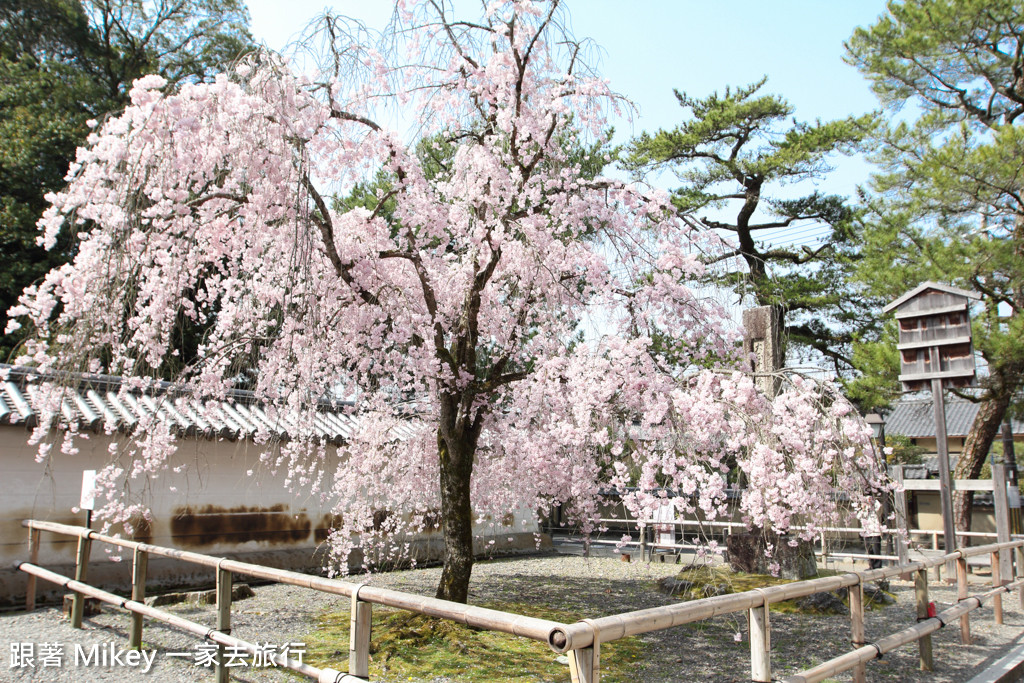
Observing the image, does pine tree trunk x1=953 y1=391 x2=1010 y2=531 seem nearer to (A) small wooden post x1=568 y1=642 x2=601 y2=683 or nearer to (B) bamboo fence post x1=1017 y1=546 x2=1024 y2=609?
(B) bamboo fence post x1=1017 y1=546 x2=1024 y2=609

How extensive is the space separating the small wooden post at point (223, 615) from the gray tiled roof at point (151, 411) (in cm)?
249

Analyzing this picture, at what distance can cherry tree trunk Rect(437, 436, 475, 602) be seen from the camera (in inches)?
259

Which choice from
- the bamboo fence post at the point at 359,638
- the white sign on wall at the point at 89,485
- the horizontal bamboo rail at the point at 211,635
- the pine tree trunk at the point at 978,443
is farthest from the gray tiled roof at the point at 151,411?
the pine tree trunk at the point at 978,443

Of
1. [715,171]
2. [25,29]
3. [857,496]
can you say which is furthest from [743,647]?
[25,29]

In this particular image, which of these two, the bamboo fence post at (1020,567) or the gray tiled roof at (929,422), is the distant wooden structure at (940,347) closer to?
the bamboo fence post at (1020,567)

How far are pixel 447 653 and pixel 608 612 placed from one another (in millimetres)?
3021

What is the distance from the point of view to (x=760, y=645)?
3.17 m

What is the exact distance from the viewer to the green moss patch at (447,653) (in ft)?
17.4

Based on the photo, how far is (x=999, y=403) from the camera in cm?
1188

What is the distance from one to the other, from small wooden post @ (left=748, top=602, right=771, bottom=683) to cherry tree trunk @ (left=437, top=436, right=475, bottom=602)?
12.4 feet

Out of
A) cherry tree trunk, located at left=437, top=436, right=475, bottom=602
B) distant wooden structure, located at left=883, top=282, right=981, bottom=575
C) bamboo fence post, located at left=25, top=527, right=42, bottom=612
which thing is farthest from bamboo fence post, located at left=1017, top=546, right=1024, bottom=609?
bamboo fence post, located at left=25, top=527, right=42, bottom=612

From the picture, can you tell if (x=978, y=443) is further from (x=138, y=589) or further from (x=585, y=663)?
(x=138, y=589)

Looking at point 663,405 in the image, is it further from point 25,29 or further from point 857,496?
point 25,29

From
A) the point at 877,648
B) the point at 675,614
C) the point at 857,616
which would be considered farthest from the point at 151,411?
the point at 877,648
